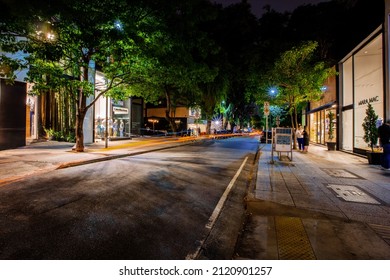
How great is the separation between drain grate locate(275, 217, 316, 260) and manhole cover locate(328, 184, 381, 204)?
7.56ft

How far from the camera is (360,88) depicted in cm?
1585

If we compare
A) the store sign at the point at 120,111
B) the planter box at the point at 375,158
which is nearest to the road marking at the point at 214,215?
the planter box at the point at 375,158

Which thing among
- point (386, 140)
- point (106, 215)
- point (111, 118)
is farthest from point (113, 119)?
point (386, 140)

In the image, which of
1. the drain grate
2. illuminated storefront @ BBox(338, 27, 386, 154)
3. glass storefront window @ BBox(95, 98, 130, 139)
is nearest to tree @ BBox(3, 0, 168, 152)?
glass storefront window @ BBox(95, 98, 130, 139)

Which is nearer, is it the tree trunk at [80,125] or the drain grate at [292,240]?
the drain grate at [292,240]

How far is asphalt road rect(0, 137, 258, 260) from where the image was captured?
3.58 metres

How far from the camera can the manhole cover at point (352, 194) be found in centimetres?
616

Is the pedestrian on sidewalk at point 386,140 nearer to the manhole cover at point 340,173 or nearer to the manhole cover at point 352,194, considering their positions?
the manhole cover at point 340,173

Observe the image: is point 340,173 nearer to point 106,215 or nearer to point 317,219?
point 317,219

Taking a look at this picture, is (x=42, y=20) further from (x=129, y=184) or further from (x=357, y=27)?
(x=357, y=27)

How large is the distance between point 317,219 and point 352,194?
2483 millimetres

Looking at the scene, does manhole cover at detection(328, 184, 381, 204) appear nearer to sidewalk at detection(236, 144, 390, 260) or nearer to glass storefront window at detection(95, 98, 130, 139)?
sidewalk at detection(236, 144, 390, 260)
